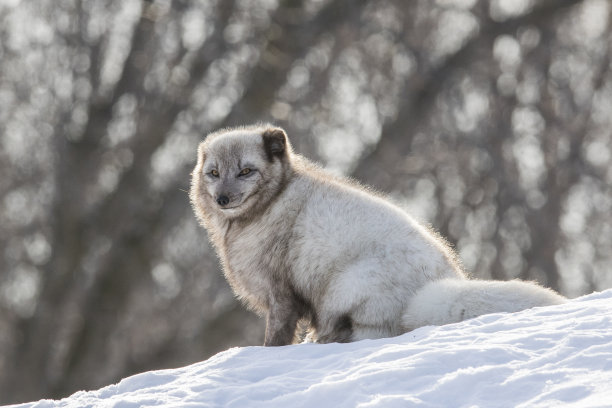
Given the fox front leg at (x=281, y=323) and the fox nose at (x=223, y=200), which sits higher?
the fox nose at (x=223, y=200)

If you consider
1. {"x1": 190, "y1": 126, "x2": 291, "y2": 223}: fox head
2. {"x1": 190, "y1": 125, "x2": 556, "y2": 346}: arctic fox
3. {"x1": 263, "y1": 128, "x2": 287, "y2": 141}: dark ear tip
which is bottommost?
{"x1": 190, "y1": 125, "x2": 556, "y2": 346}: arctic fox

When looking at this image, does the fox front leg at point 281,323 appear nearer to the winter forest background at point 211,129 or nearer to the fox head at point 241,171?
the fox head at point 241,171

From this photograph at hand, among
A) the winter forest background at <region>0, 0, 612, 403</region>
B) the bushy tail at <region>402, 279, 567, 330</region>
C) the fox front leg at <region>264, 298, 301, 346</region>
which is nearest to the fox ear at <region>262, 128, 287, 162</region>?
the fox front leg at <region>264, 298, 301, 346</region>

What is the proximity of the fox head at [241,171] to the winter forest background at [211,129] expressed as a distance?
28.9 ft

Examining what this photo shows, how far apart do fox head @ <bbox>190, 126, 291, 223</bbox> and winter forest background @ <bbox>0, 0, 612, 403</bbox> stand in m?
8.82

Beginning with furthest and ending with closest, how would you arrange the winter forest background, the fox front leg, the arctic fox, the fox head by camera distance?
the winter forest background < the fox head < the fox front leg < the arctic fox

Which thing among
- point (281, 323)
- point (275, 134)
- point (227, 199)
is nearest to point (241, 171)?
point (227, 199)

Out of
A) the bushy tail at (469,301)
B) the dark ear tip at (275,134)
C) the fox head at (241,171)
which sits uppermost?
the dark ear tip at (275,134)

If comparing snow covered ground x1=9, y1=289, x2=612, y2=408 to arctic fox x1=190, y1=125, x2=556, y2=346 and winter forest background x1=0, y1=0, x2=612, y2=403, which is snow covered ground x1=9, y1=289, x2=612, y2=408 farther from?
winter forest background x1=0, y1=0, x2=612, y2=403

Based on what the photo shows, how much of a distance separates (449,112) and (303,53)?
2.79 m

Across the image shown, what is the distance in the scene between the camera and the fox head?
23.9ft

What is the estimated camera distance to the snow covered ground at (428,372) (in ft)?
14.6

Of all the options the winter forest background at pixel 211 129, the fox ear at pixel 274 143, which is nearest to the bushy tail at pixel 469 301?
the fox ear at pixel 274 143

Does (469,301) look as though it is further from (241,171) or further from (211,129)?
(211,129)
